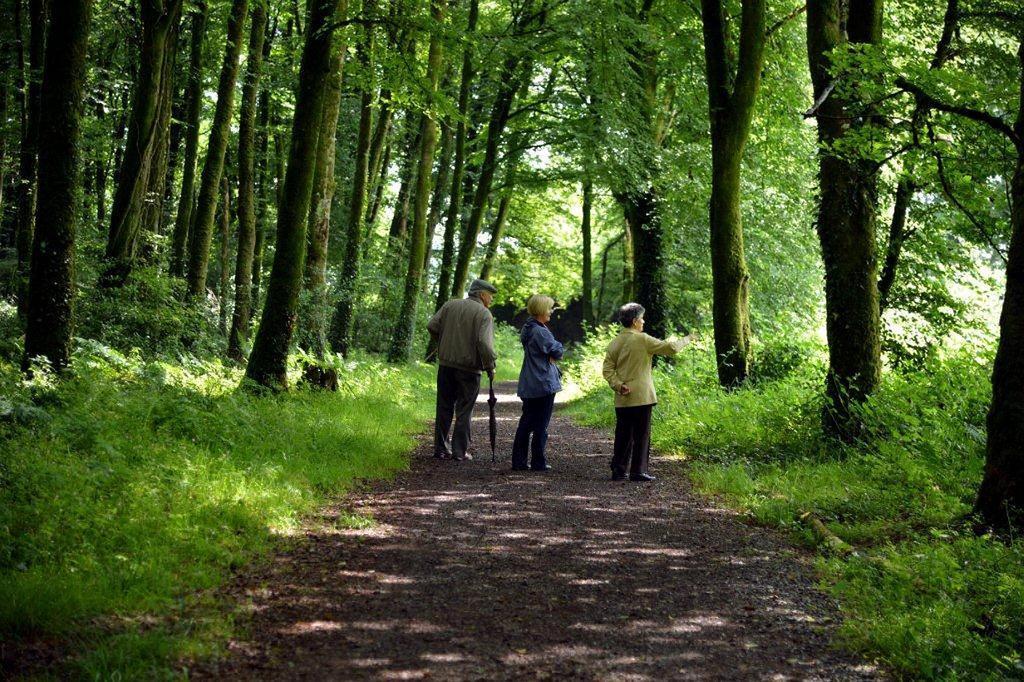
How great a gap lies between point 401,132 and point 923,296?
1849 cm

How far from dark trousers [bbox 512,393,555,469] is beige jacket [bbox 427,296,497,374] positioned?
33.1 inches

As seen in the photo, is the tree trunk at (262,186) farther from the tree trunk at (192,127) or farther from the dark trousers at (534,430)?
the dark trousers at (534,430)

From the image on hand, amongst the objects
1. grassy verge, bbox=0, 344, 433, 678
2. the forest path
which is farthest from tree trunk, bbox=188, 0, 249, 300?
the forest path

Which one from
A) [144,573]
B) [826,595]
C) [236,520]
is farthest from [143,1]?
[826,595]

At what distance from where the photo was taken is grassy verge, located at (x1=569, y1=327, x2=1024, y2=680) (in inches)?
174

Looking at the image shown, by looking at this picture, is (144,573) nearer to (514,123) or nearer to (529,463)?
(529,463)

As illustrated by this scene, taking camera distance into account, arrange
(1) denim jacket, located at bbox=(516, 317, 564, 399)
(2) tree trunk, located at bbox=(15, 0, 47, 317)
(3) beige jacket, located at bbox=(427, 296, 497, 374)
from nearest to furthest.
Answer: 1. (1) denim jacket, located at bbox=(516, 317, 564, 399)
2. (3) beige jacket, located at bbox=(427, 296, 497, 374)
3. (2) tree trunk, located at bbox=(15, 0, 47, 317)

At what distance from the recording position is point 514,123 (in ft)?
82.1

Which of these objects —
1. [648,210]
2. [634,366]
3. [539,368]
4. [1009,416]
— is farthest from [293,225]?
[648,210]

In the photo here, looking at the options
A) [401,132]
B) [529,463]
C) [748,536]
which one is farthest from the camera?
[401,132]

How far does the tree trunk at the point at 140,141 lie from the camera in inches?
518

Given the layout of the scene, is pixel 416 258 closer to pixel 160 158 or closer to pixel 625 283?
pixel 625 283

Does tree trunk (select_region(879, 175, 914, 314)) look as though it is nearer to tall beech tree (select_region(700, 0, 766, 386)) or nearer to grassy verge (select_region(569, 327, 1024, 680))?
grassy verge (select_region(569, 327, 1024, 680))

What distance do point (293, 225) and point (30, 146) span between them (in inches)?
283
